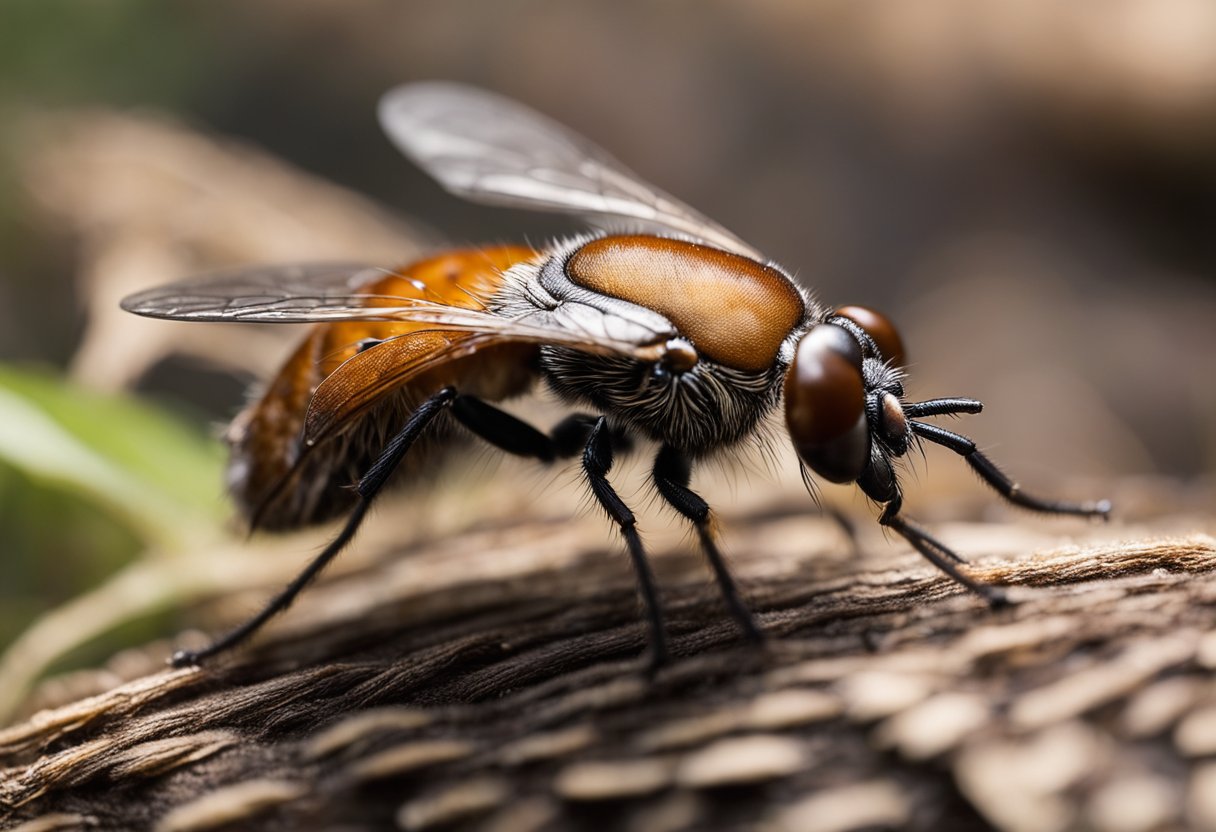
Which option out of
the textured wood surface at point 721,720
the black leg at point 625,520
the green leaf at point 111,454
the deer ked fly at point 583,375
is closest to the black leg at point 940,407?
the deer ked fly at point 583,375

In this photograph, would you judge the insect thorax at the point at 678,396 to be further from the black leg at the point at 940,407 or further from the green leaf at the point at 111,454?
the green leaf at the point at 111,454

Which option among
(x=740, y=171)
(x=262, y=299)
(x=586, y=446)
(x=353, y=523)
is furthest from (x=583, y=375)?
(x=740, y=171)

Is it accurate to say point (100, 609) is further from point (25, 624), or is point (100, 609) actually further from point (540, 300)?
point (540, 300)

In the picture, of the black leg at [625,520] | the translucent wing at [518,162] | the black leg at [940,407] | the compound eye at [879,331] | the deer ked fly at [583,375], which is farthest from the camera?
the translucent wing at [518,162]

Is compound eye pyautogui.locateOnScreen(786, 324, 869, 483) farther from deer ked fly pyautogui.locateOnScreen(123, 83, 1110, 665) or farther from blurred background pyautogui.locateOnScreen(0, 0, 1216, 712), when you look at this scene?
blurred background pyautogui.locateOnScreen(0, 0, 1216, 712)

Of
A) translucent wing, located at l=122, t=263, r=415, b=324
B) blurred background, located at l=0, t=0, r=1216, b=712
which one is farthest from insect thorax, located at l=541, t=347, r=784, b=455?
blurred background, located at l=0, t=0, r=1216, b=712

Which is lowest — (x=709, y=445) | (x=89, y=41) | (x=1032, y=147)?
(x=709, y=445)

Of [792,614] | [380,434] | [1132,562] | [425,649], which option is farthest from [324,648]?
[1132,562]

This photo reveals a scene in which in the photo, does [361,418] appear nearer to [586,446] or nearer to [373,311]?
[373,311]
